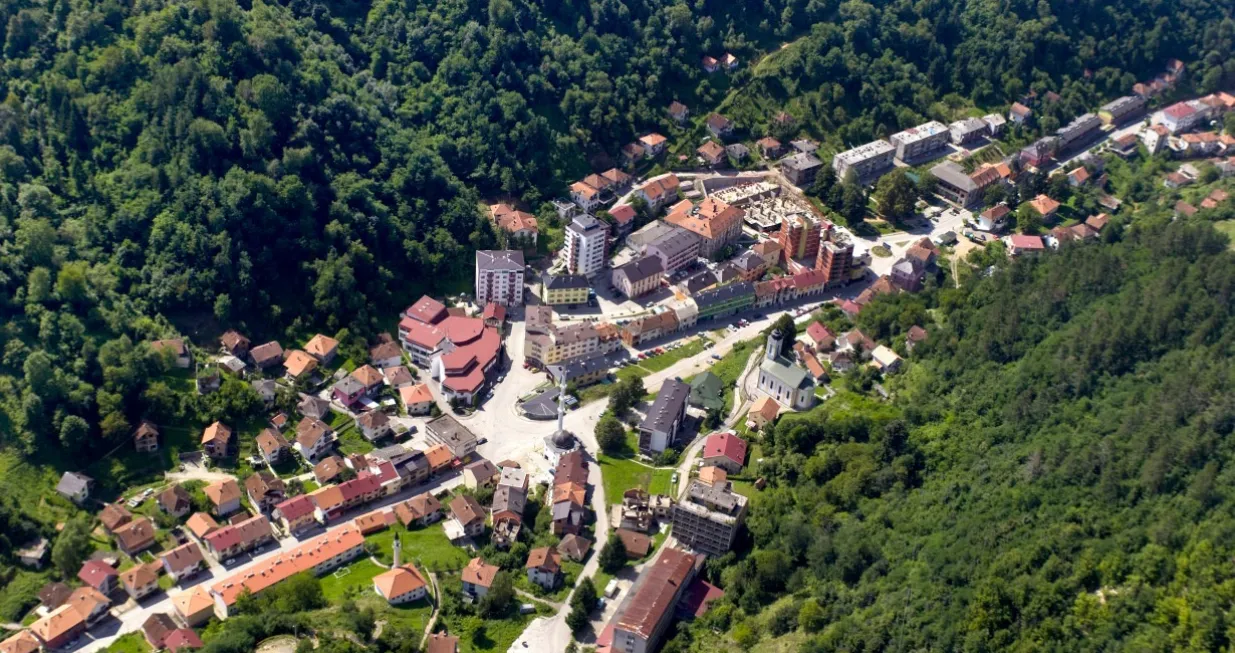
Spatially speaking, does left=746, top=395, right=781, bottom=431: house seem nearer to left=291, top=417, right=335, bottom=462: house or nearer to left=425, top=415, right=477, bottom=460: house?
left=425, top=415, right=477, bottom=460: house

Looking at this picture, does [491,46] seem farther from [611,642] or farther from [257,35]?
[611,642]

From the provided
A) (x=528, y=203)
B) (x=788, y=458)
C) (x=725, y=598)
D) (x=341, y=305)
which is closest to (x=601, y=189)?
(x=528, y=203)

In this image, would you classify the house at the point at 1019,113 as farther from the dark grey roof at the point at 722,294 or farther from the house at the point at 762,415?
the house at the point at 762,415

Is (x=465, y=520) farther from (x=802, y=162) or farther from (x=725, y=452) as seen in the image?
(x=802, y=162)

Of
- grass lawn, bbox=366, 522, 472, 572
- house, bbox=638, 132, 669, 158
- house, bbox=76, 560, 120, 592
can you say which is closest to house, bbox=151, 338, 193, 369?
house, bbox=76, 560, 120, 592

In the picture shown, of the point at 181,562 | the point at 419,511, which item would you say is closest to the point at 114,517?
the point at 181,562

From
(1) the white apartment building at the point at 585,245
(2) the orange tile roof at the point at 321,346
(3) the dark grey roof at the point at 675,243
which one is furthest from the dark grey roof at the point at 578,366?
(2) the orange tile roof at the point at 321,346

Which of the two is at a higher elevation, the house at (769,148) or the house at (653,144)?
the house at (653,144)
